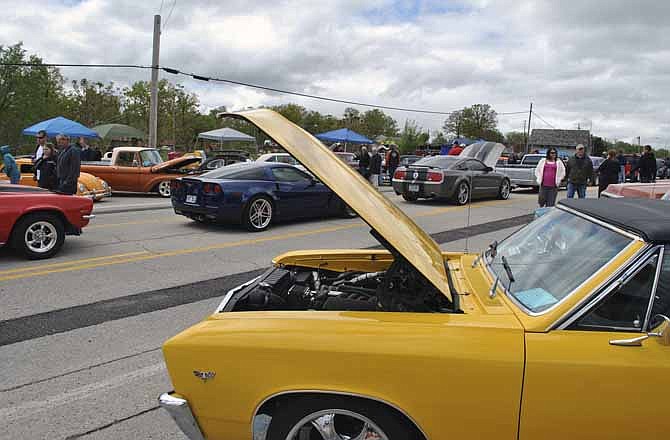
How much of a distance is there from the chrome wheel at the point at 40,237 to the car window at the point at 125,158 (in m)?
8.96

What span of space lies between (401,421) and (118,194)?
52.2ft

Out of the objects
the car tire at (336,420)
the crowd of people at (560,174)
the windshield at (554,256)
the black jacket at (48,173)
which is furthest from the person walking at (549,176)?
the black jacket at (48,173)

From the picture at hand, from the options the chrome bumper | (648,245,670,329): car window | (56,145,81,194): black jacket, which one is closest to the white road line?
the chrome bumper

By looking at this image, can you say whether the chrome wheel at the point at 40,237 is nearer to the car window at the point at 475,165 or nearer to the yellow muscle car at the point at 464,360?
the yellow muscle car at the point at 464,360

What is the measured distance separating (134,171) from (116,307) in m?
11.3

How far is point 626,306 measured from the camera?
2119 millimetres

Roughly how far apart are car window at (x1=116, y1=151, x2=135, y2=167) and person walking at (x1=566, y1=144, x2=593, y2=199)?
40.7ft

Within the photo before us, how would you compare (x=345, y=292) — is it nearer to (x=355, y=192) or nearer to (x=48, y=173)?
(x=355, y=192)

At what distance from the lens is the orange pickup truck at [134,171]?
1520 cm

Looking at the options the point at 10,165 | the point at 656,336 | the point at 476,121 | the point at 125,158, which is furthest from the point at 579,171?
the point at 476,121

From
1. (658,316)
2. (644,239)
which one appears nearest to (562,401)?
(658,316)

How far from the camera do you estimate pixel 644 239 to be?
2189mm

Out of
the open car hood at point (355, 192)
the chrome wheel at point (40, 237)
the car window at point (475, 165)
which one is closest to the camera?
the open car hood at point (355, 192)

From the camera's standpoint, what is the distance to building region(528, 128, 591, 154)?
68.8 meters
